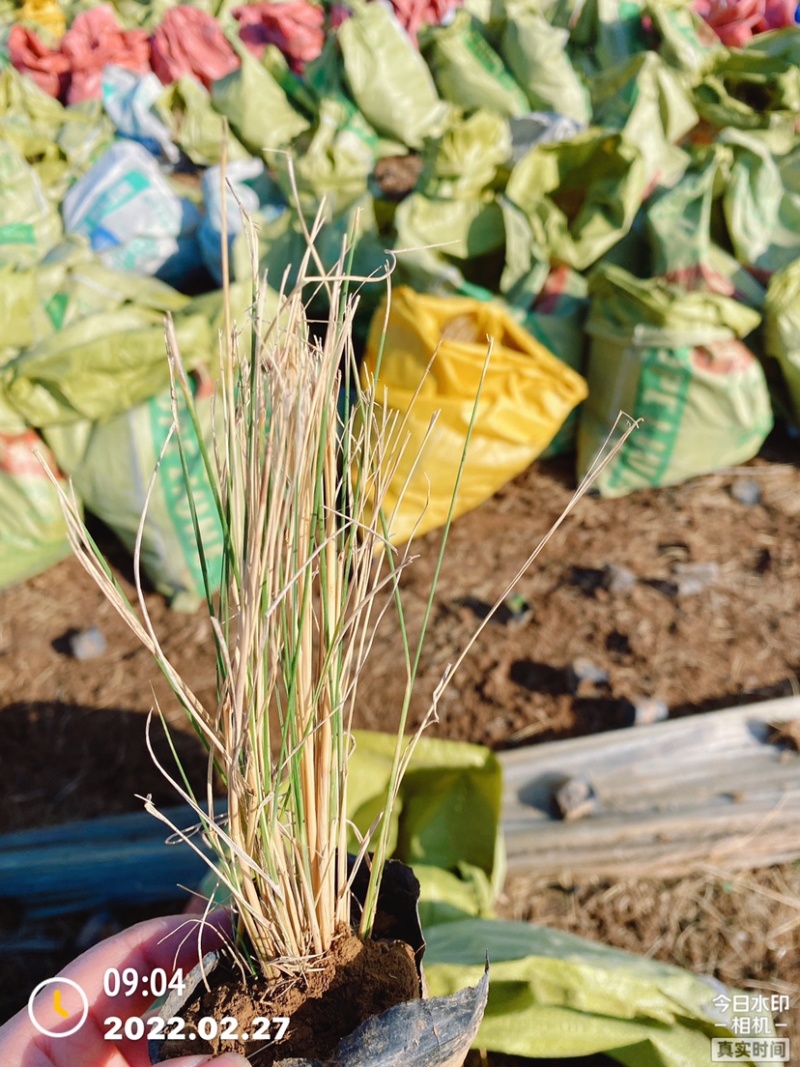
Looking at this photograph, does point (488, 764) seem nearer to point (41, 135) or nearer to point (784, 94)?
point (784, 94)

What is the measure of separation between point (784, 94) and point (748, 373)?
121 cm

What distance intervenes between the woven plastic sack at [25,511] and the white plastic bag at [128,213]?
3.51 ft

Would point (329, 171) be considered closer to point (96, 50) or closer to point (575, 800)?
point (575, 800)

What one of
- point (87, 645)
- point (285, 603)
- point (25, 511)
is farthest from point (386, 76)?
point (285, 603)

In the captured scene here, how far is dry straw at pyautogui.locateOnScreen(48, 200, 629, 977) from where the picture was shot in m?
0.65

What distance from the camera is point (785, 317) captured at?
2.16 meters

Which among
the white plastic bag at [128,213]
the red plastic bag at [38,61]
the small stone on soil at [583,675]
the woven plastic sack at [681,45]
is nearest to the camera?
the small stone on soil at [583,675]

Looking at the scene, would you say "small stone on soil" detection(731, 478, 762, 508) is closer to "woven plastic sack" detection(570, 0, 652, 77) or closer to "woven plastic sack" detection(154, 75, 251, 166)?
"woven plastic sack" detection(570, 0, 652, 77)

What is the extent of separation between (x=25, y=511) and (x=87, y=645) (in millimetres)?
388

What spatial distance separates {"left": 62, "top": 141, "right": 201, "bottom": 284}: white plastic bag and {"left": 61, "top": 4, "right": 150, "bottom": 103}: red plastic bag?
1449 mm

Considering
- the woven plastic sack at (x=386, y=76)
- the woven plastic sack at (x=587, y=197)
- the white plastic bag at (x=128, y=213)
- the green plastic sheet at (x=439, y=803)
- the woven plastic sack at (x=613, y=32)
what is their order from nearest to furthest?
the green plastic sheet at (x=439, y=803) → the woven plastic sack at (x=587, y=197) → the white plastic bag at (x=128, y=213) → the woven plastic sack at (x=386, y=76) → the woven plastic sack at (x=613, y=32)

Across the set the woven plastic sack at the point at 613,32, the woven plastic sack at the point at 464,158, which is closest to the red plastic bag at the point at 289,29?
the woven plastic sack at the point at 613,32

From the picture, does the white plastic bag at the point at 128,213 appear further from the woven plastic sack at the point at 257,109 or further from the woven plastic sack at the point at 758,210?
the woven plastic sack at the point at 758,210

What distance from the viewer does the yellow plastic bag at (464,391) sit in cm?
198
